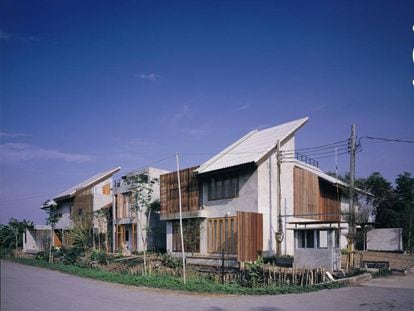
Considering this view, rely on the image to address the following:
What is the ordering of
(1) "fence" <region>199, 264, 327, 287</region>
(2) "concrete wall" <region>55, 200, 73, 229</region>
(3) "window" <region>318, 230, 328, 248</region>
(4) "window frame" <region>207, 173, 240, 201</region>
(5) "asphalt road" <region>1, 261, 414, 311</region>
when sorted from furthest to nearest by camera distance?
(2) "concrete wall" <region>55, 200, 73, 229</region> → (4) "window frame" <region>207, 173, 240, 201</region> → (3) "window" <region>318, 230, 328, 248</region> → (1) "fence" <region>199, 264, 327, 287</region> → (5) "asphalt road" <region>1, 261, 414, 311</region>

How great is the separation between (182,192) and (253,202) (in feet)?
20.0

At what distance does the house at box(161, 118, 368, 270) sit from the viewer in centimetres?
2217

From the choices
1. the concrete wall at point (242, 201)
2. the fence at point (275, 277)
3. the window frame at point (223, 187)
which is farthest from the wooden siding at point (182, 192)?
the fence at point (275, 277)

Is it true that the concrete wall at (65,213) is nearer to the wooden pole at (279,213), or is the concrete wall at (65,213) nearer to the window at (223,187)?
the window at (223,187)

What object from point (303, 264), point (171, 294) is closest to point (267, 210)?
point (303, 264)

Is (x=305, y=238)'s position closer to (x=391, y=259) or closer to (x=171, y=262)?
(x=171, y=262)

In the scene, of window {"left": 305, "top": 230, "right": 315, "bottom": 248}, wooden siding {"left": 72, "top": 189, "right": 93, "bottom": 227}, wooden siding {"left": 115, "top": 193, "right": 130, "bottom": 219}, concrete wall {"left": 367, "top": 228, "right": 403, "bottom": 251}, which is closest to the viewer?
window {"left": 305, "top": 230, "right": 315, "bottom": 248}

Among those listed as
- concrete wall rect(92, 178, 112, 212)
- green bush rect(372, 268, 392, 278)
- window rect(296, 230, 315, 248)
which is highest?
concrete wall rect(92, 178, 112, 212)

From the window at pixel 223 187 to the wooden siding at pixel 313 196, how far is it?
3.89 m

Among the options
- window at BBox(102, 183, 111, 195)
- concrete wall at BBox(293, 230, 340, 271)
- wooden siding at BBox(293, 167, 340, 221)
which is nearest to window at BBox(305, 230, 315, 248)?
concrete wall at BBox(293, 230, 340, 271)

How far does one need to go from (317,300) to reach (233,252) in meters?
10.4

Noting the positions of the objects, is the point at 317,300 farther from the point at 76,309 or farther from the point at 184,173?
the point at 184,173

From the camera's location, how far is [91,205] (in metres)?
40.8

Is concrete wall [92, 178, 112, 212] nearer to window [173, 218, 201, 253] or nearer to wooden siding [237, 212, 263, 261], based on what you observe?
window [173, 218, 201, 253]
